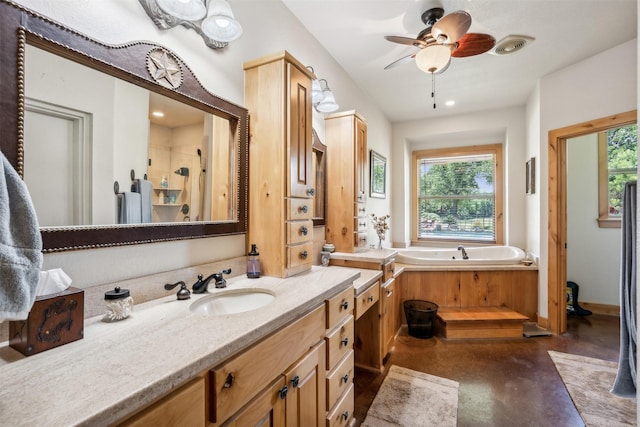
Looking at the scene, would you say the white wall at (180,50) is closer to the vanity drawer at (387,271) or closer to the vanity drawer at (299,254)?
the vanity drawer at (299,254)

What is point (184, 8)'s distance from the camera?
3.80ft

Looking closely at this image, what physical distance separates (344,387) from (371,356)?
82 centimetres

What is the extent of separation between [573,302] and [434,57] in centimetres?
339

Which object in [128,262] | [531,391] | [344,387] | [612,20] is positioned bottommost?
[531,391]

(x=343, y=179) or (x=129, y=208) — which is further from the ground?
(x=343, y=179)

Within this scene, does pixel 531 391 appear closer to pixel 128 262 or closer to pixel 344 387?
pixel 344 387

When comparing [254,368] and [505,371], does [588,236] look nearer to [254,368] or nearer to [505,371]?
[505,371]

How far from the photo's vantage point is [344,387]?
58.7 inches

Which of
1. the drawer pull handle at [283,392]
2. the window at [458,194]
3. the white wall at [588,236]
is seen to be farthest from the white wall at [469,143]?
the drawer pull handle at [283,392]

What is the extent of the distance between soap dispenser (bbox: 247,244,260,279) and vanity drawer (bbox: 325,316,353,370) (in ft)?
1.61

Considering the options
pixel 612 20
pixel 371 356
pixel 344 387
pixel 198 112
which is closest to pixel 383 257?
pixel 371 356

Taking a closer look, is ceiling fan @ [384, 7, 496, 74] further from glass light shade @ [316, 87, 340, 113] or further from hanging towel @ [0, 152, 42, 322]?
hanging towel @ [0, 152, 42, 322]

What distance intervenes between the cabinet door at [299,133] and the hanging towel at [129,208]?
695mm

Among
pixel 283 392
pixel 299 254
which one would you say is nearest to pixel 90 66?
pixel 299 254
